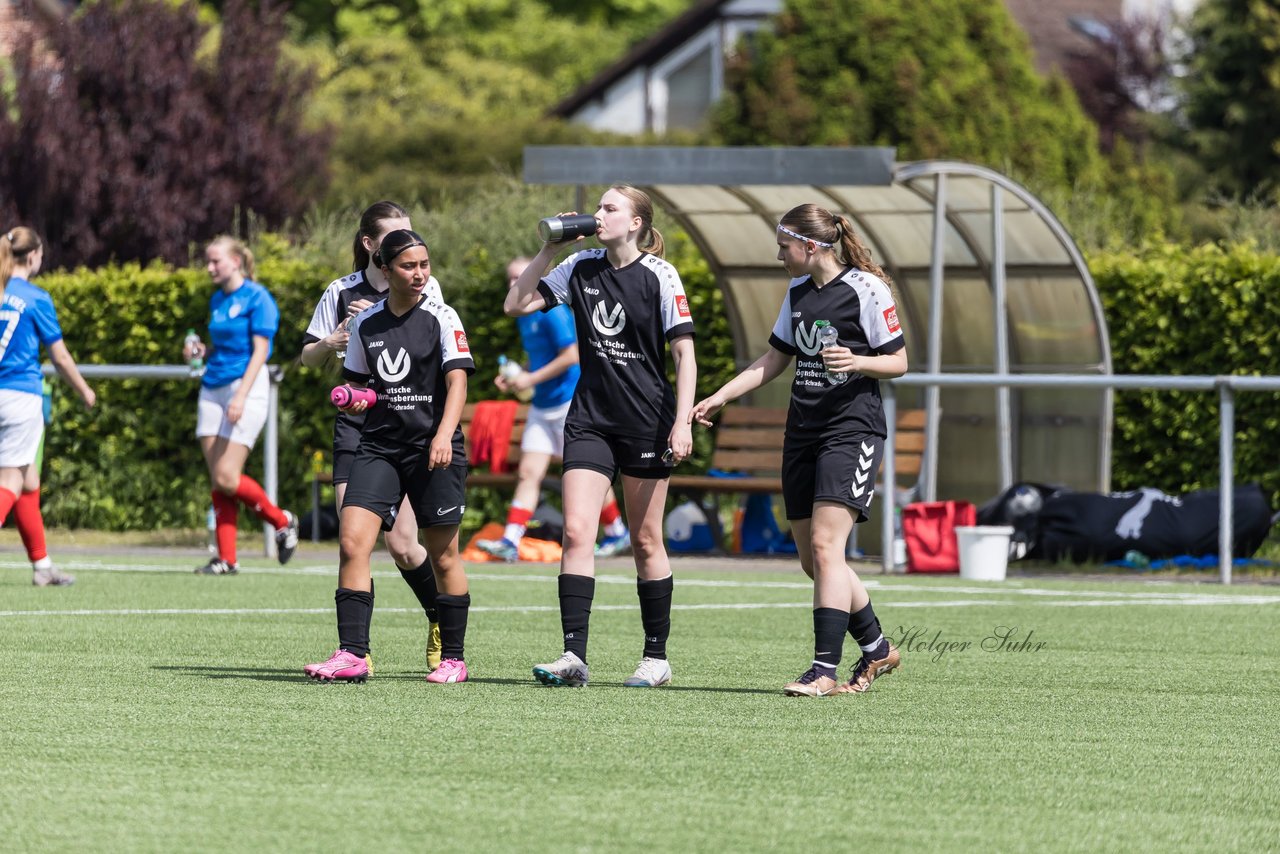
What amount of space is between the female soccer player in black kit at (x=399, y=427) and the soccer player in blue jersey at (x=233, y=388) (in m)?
4.89

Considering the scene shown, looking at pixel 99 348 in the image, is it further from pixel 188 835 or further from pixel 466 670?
pixel 188 835

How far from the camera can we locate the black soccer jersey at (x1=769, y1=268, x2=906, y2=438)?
7.54 m

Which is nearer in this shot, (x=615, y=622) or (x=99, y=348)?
(x=615, y=622)

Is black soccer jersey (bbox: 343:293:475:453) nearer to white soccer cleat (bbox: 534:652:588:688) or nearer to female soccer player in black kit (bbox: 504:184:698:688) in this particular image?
female soccer player in black kit (bbox: 504:184:698:688)

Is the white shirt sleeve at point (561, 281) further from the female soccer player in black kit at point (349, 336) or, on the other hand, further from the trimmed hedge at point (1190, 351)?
the trimmed hedge at point (1190, 351)

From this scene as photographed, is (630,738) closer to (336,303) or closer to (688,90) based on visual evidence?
(336,303)

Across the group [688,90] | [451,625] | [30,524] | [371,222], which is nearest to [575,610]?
[451,625]

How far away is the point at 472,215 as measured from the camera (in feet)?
61.5

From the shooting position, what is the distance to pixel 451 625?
25.5ft

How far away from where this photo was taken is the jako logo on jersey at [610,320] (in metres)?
7.62

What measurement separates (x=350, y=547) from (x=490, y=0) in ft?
158

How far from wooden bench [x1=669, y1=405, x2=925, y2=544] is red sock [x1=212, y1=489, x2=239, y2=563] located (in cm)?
345

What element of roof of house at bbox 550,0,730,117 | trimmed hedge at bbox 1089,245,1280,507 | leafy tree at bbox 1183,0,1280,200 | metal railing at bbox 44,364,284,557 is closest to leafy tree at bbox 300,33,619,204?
roof of house at bbox 550,0,730,117

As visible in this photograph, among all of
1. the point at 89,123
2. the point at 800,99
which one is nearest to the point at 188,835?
the point at 89,123
